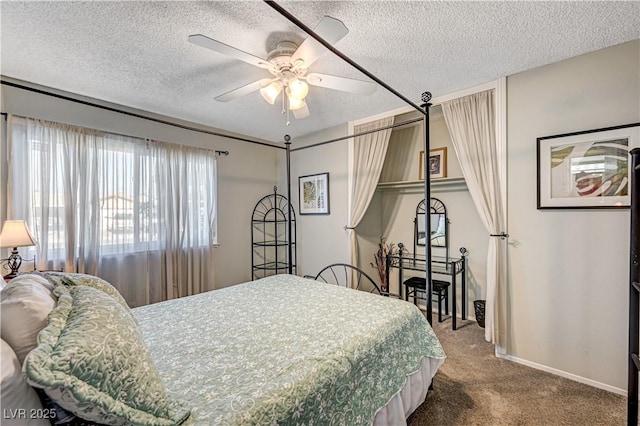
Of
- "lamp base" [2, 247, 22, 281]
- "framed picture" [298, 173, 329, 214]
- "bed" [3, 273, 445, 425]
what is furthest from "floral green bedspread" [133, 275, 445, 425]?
"framed picture" [298, 173, 329, 214]

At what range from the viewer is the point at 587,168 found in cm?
212

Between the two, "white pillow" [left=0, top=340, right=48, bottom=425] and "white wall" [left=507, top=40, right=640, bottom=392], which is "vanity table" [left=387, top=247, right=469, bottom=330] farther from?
"white pillow" [left=0, top=340, right=48, bottom=425]

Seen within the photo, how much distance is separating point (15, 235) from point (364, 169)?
131 inches

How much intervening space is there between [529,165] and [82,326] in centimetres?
304

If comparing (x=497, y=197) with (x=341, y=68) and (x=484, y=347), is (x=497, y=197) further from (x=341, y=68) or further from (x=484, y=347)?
(x=341, y=68)

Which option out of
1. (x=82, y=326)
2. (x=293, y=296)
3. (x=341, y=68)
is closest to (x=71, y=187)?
(x=293, y=296)

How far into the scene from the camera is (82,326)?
0.79 metres

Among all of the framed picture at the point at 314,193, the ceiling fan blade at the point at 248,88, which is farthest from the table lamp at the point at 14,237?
the framed picture at the point at 314,193

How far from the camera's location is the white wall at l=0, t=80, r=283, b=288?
303 cm

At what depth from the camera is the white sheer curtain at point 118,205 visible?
2.49 m

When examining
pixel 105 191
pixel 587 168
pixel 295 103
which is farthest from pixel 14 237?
pixel 587 168

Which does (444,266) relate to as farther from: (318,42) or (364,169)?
(318,42)

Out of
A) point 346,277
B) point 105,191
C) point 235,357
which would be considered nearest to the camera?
point 235,357

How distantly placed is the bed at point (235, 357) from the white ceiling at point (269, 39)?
64.1 inches
